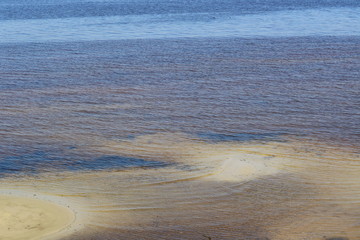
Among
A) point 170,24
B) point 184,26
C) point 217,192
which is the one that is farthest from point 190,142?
point 170,24

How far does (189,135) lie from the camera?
14.6 metres

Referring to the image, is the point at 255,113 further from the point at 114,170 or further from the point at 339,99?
the point at 114,170

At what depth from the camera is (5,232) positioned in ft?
31.2

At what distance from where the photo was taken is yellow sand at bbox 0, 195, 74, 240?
375 inches

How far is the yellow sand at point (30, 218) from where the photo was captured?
31.2 feet

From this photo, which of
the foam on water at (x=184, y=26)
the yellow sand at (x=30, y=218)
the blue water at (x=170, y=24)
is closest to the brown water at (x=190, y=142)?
the yellow sand at (x=30, y=218)

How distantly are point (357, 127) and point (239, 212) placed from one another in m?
6.00

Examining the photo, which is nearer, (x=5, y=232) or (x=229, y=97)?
(x=5, y=232)

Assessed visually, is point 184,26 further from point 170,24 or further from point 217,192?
point 217,192

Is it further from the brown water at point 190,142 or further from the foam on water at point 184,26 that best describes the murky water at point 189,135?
the foam on water at point 184,26

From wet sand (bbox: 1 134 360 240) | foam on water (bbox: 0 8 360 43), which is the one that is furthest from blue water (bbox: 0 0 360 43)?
wet sand (bbox: 1 134 360 240)

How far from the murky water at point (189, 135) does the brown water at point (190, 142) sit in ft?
0.12

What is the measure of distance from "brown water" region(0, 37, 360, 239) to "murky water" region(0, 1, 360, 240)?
4 centimetres

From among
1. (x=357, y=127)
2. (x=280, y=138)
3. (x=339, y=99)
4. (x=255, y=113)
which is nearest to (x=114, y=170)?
(x=280, y=138)
